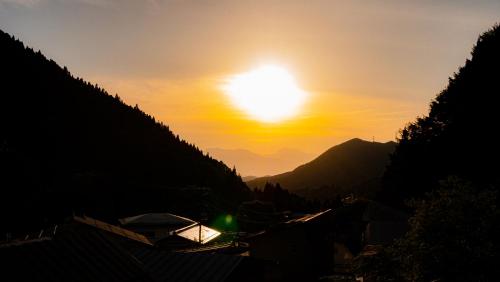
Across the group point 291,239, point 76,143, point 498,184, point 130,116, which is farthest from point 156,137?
point 498,184

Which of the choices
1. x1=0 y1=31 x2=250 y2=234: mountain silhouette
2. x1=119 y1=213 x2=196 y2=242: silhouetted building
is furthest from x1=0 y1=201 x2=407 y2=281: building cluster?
x1=0 y1=31 x2=250 y2=234: mountain silhouette

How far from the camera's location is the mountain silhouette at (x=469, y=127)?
3288cm

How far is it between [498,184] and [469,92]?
30.3 feet

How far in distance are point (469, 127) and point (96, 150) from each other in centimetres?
12366

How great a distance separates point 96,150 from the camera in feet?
465

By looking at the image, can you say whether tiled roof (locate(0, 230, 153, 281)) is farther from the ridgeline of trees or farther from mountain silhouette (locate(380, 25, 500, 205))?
mountain silhouette (locate(380, 25, 500, 205))

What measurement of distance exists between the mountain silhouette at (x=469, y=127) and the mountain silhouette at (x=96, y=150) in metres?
64.3

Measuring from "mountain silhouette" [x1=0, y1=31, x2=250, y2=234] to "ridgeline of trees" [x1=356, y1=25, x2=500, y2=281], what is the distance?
2413 inches

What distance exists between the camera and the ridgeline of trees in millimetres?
15312

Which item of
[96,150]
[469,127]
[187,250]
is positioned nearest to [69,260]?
[187,250]

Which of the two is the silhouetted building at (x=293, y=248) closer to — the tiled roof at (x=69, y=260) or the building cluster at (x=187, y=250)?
the building cluster at (x=187, y=250)

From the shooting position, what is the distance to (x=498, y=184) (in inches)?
1160

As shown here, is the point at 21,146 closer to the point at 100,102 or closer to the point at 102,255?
the point at 100,102

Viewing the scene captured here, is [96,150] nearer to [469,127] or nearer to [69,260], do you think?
[469,127]
